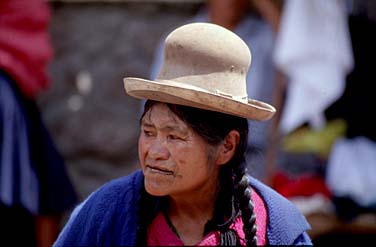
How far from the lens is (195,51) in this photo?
396 cm

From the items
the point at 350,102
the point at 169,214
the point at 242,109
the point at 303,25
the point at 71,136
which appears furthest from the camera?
the point at 71,136

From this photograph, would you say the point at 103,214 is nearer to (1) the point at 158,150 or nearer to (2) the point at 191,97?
(1) the point at 158,150

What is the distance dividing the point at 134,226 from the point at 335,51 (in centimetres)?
222

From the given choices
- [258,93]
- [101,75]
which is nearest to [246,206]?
[258,93]

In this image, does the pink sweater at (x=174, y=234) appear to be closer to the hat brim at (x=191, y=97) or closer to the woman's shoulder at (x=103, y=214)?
the woman's shoulder at (x=103, y=214)

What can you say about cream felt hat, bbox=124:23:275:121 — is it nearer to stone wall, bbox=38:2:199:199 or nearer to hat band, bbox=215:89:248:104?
hat band, bbox=215:89:248:104

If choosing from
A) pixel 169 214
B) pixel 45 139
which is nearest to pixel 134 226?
pixel 169 214

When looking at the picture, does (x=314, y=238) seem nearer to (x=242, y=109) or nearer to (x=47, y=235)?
(x=47, y=235)

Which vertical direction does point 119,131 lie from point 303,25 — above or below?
below

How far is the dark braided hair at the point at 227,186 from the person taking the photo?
402 centimetres

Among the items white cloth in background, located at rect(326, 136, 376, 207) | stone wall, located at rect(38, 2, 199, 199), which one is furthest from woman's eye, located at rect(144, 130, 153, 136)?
stone wall, located at rect(38, 2, 199, 199)

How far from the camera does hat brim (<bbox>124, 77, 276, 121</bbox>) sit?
387 centimetres

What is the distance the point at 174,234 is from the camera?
4156 mm

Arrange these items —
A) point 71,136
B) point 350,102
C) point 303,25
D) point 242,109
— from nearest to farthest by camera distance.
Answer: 1. point 242,109
2. point 303,25
3. point 350,102
4. point 71,136
